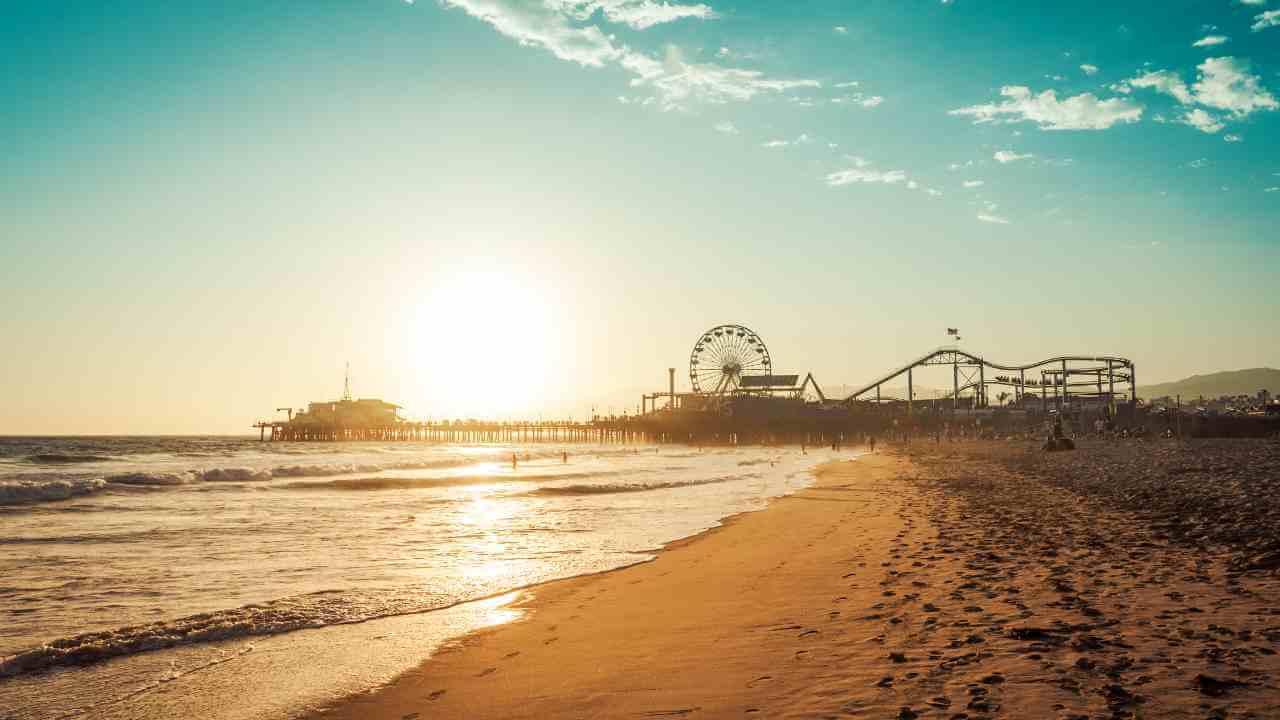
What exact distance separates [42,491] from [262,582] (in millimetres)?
19805

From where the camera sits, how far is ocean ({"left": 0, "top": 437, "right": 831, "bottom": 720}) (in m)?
5.45

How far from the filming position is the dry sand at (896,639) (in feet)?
13.3

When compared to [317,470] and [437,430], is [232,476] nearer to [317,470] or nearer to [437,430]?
[317,470]

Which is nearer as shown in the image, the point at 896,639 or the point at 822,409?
the point at 896,639

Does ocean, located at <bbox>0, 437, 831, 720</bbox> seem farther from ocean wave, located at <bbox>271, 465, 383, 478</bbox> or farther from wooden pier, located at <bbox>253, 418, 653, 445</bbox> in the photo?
wooden pier, located at <bbox>253, 418, 653, 445</bbox>

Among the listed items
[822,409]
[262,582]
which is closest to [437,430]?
[822,409]

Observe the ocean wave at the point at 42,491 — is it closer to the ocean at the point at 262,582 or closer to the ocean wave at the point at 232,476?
the ocean at the point at 262,582

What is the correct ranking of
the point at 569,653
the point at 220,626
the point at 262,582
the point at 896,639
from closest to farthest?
the point at 896,639 → the point at 569,653 → the point at 220,626 → the point at 262,582

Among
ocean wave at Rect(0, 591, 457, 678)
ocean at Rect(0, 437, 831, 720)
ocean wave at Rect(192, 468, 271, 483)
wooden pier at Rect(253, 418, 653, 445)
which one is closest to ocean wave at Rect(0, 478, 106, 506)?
ocean at Rect(0, 437, 831, 720)

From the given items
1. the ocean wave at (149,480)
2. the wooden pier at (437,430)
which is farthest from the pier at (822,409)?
the ocean wave at (149,480)

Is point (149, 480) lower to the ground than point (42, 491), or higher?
lower

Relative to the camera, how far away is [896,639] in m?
5.34

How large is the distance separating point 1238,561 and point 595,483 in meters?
22.1

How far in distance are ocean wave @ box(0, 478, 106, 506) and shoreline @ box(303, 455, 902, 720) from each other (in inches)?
822
